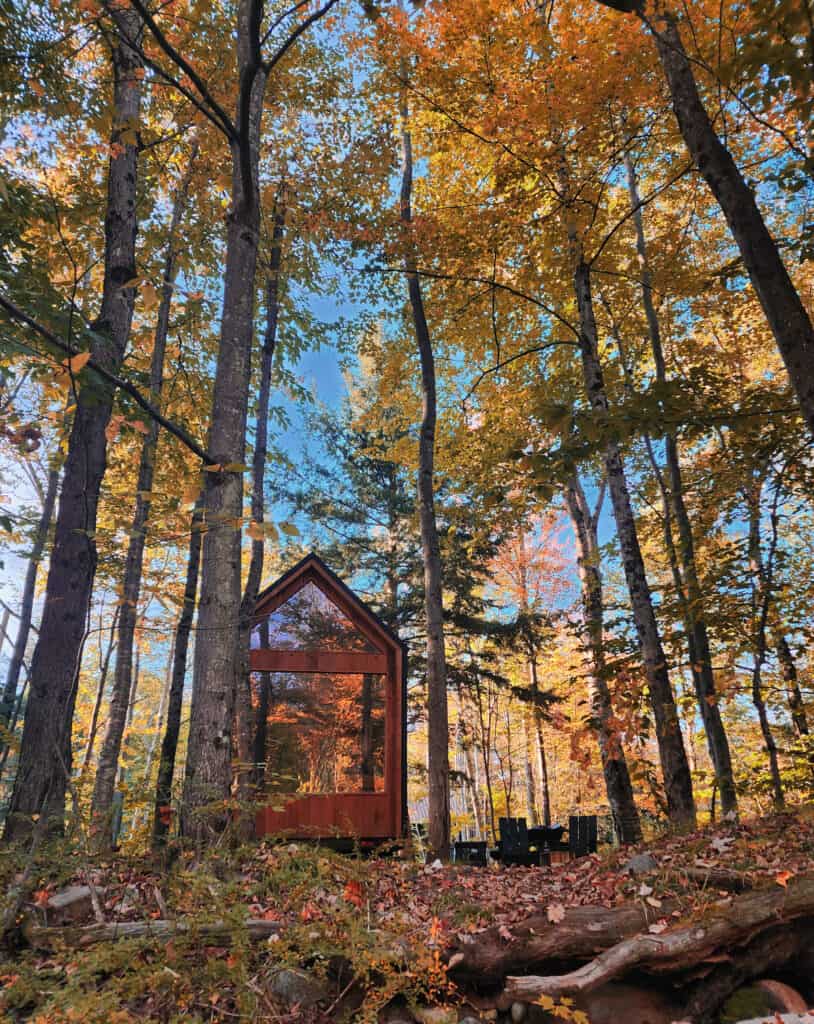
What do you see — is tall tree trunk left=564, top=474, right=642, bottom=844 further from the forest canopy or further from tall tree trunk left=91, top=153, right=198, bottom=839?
Result: tall tree trunk left=91, top=153, right=198, bottom=839

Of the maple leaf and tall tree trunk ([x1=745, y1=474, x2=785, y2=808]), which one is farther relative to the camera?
tall tree trunk ([x1=745, y1=474, x2=785, y2=808])

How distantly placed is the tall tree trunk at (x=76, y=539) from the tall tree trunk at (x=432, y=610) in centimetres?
322

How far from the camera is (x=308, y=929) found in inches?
109

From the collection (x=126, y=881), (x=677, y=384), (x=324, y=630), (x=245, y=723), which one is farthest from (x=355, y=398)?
(x=126, y=881)

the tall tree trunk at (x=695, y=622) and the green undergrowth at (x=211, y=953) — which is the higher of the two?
the tall tree trunk at (x=695, y=622)

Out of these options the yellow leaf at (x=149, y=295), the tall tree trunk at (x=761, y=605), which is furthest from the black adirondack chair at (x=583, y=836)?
the yellow leaf at (x=149, y=295)

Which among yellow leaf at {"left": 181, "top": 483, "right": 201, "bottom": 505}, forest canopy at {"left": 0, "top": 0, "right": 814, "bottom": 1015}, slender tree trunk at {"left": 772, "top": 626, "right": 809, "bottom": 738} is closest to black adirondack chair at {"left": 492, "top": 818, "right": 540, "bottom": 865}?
forest canopy at {"left": 0, "top": 0, "right": 814, "bottom": 1015}

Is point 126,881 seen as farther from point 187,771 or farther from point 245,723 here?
point 245,723

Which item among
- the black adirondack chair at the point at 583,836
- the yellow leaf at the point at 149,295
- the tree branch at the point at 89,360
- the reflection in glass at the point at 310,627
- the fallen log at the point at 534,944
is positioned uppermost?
the reflection in glass at the point at 310,627

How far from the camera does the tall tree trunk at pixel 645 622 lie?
19.9ft

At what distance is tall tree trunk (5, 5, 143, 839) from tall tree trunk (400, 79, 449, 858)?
322 centimetres

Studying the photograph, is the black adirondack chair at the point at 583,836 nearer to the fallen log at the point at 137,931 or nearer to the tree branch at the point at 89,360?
the fallen log at the point at 137,931

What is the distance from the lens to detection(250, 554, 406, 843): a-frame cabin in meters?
8.92

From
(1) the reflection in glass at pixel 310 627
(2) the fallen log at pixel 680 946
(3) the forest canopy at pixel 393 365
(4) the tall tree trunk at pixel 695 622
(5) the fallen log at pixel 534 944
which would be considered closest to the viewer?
(2) the fallen log at pixel 680 946
